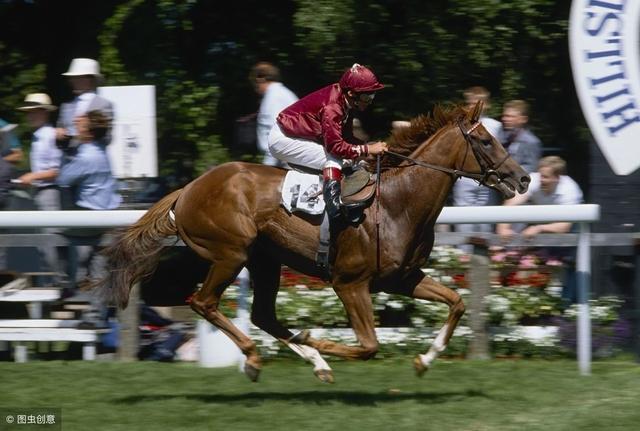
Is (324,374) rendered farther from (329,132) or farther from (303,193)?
(329,132)

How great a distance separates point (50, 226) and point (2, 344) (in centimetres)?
104

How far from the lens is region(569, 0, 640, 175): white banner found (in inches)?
321

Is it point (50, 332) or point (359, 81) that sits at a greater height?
point (359, 81)

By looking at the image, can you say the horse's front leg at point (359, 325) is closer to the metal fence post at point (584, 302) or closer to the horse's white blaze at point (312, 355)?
the horse's white blaze at point (312, 355)

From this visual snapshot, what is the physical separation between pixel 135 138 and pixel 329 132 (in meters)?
3.11

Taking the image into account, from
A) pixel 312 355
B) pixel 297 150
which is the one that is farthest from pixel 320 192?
pixel 312 355

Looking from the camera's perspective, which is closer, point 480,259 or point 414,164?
point 414,164

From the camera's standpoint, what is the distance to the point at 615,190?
8859 millimetres

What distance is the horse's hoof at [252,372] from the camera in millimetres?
7566

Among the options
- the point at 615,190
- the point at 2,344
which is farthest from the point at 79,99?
the point at 615,190

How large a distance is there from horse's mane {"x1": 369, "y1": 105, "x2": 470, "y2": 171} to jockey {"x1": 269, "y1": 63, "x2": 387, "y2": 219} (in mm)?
209

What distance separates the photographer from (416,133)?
782 cm

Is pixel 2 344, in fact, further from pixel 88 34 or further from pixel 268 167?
pixel 88 34

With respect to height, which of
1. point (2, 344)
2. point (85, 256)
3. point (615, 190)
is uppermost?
point (615, 190)
